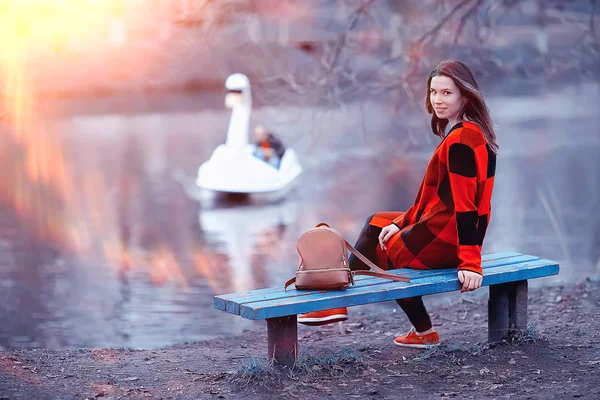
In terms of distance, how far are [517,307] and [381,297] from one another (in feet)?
2.98

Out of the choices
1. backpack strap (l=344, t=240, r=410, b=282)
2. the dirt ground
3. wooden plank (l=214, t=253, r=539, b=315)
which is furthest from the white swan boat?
backpack strap (l=344, t=240, r=410, b=282)

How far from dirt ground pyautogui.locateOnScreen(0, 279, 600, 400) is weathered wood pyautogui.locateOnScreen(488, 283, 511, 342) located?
0.08m

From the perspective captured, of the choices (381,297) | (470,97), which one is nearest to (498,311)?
(381,297)

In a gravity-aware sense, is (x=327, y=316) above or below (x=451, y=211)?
below

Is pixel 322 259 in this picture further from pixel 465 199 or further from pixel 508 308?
pixel 508 308

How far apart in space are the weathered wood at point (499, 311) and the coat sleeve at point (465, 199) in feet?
1.54

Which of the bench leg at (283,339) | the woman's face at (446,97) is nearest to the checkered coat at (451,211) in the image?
the woman's face at (446,97)

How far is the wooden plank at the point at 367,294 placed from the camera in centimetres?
394

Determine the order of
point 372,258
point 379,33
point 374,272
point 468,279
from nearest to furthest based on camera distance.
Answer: point 468,279 → point 374,272 → point 372,258 → point 379,33

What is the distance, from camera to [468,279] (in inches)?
167

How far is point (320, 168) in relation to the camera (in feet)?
51.5

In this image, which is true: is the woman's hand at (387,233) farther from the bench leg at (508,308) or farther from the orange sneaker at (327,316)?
the bench leg at (508,308)

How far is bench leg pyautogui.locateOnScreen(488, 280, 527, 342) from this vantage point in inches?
185

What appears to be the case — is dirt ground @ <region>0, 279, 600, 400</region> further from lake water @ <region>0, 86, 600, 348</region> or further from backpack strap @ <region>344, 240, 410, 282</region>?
lake water @ <region>0, 86, 600, 348</region>
